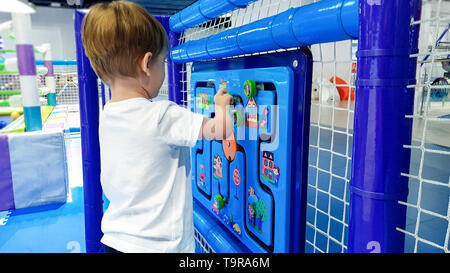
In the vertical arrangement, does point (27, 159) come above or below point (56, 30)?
below

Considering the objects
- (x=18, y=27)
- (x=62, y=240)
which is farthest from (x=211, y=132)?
(x=18, y=27)

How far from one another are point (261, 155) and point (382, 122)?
38 cm

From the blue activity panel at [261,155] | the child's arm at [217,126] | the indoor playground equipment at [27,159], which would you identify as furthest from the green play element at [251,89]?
the indoor playground equipment at [27,159]

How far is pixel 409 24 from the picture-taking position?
1.27ft

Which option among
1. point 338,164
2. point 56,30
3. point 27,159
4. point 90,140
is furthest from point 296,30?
point 56,30

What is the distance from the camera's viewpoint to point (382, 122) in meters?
0.41

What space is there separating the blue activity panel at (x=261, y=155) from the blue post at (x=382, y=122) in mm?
231

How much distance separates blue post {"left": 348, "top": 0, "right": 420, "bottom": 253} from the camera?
1.27 ft

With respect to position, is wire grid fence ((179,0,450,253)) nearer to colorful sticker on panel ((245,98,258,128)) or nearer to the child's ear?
colorful sticker on panel ((245,98,258,128))

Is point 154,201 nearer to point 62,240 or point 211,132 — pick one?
point 211,132

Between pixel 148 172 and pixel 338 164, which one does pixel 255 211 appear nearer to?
pixel 148 172

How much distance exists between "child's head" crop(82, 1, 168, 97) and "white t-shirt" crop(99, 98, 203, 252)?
0.06 m

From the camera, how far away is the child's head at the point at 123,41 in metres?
0.58

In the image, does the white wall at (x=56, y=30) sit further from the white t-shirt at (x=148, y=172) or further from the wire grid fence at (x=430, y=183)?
the white t-shirt at (x=148, y=172)
